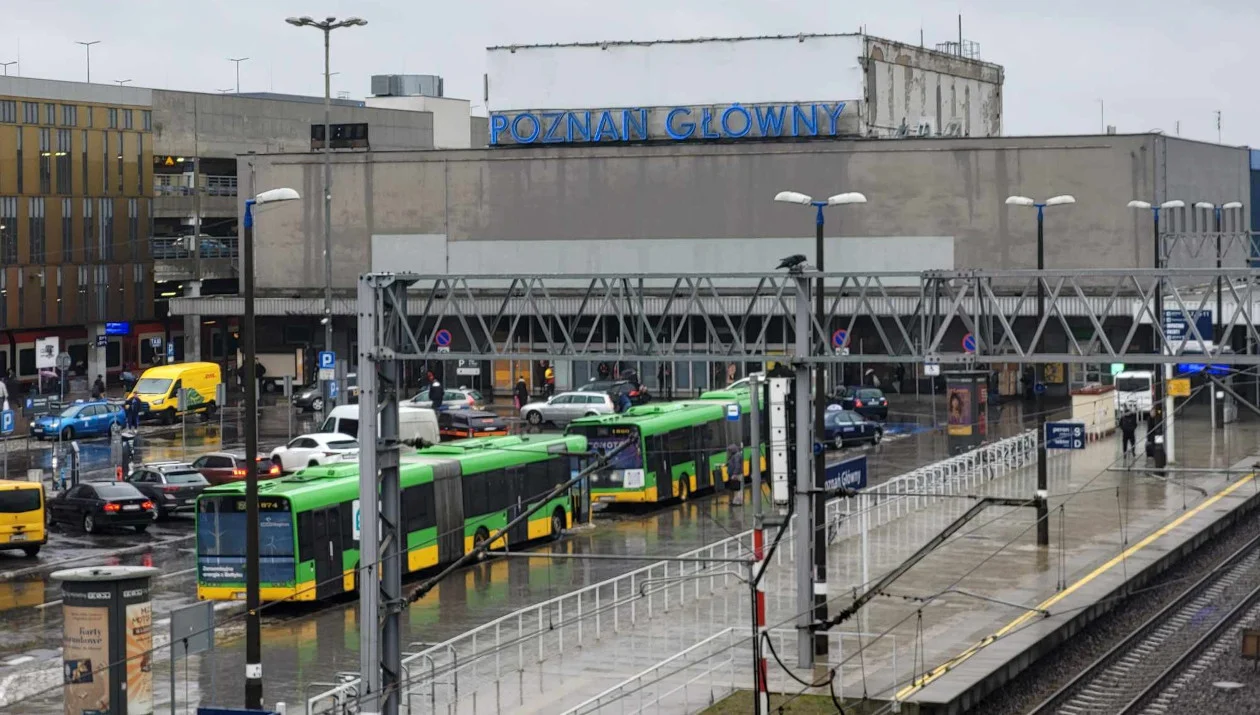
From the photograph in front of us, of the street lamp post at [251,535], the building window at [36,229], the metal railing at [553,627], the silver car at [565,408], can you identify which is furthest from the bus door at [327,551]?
the building window at [36,229]

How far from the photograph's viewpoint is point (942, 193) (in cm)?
7069

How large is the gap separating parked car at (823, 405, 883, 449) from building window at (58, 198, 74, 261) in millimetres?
40155

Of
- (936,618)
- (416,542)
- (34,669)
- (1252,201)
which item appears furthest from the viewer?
(1252,201)

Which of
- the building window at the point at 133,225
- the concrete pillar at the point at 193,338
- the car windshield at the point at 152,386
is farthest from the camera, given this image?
the building window at the point at 133,225

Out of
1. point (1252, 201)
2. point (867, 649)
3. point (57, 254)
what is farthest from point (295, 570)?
point (1252, 201)

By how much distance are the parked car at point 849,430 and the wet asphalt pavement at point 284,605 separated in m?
4.23

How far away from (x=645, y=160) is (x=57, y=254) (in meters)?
26.5

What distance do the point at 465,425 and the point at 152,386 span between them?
1306 cm

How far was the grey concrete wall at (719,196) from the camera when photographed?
228ft

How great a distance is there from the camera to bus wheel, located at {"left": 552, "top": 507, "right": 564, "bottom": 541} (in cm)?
3869

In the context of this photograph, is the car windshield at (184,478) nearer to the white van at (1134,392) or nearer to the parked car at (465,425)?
the parked car at (465,425)

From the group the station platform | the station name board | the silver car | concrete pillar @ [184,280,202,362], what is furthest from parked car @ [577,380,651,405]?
the station platform

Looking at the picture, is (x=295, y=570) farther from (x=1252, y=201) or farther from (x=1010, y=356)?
(x=1252, y=201)

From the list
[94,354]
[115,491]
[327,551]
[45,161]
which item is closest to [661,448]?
[115,491]
